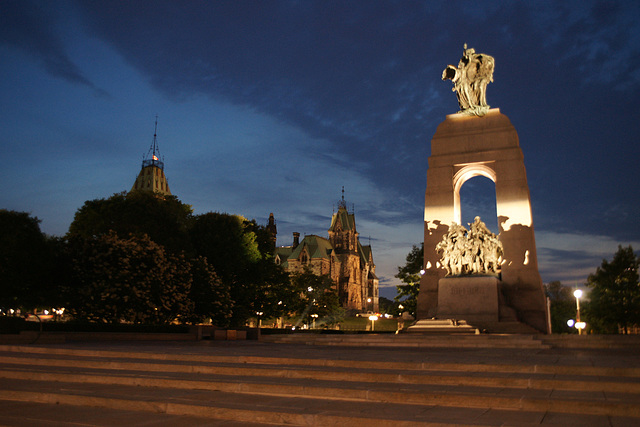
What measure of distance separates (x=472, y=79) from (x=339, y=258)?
108 meters

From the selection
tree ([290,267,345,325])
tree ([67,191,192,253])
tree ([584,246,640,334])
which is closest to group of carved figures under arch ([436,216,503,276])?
tree ([67,191,192,253])

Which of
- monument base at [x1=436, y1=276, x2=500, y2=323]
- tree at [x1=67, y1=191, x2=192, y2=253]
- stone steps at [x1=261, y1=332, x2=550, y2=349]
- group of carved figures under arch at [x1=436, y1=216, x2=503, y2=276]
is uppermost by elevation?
tree at [x1=67, y1=191, x2=192, y2=253]

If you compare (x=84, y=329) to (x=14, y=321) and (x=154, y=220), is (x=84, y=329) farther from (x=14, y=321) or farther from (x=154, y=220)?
(x=154, y=220)

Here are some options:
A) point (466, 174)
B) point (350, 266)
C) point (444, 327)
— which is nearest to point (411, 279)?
point (466, 174)

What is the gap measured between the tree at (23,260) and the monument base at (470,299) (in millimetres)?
21030

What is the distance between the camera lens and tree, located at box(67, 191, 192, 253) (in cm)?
3834

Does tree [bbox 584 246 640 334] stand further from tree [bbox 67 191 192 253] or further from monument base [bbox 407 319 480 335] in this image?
tree [bbox 67 191 192 253]

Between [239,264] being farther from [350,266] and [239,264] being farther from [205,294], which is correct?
[350,266]

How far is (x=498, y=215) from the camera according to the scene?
3056 centimetres

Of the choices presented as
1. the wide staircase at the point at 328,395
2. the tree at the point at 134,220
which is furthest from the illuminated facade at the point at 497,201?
the wide staircase at the point at 328,395

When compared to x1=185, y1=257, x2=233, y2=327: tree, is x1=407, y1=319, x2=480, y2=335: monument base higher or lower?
lower

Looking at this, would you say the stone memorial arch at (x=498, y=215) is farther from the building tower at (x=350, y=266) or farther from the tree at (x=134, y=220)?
the building tower at (x=350, y=266)

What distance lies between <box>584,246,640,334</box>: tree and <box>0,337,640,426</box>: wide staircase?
41308 millimetres

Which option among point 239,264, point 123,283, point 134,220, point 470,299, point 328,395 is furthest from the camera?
point 239,264
